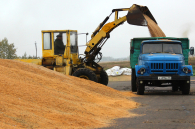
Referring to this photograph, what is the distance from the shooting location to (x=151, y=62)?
52.7 ft

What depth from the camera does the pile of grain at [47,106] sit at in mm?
7965

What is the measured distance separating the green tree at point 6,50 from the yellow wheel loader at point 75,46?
39402mm

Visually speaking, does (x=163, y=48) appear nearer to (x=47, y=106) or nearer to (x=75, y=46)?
(x=75, y=46)

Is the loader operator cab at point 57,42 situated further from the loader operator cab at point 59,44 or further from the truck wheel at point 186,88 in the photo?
the truck wheel at point 186,88

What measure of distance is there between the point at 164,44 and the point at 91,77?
4.45 m

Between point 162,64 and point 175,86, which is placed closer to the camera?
point 162,64

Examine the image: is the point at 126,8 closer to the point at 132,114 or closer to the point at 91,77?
the point at 91,77

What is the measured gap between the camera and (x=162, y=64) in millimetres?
15977

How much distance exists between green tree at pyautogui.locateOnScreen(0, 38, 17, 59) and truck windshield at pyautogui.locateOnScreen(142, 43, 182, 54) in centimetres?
4441

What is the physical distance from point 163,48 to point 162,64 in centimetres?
133

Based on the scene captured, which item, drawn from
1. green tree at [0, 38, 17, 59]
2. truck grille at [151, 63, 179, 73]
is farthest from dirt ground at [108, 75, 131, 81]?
green tree at [0, 38, 17, 59]

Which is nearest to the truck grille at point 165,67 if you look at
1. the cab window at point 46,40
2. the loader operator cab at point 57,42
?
the loader operator cab at point 57,42

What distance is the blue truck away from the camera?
1596 centimetres

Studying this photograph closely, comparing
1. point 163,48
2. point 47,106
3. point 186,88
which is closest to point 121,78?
point 163,48
